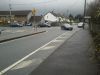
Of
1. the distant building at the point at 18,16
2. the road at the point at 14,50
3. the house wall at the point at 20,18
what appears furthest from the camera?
the house wall at the point at 20,18

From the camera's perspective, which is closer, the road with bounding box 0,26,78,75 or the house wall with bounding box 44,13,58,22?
the road with bounding box 0,26,78,75

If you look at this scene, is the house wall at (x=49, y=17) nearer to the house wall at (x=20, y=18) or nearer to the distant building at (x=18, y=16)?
the distant building at (x=18, y=16)

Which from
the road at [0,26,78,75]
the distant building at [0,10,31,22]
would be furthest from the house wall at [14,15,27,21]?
the road at [0,26,78,75]

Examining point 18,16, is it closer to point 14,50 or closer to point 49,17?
point 49,17

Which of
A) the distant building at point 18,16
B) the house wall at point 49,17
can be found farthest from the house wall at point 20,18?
the house wall at point 49,17

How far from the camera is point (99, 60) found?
36.0 feet

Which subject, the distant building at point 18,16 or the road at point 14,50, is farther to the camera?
the distant building at point 18,16

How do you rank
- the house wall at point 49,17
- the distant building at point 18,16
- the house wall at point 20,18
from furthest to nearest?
the house wall at point 49,17, the house wall at point 20,18, the distant building at point 18,16

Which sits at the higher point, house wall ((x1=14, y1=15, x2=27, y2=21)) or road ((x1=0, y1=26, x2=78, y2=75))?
house wall ((x1=14, y1=15, x2=27, y2=21))

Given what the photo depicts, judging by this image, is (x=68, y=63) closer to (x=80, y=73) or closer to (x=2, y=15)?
(x=80, y=73)

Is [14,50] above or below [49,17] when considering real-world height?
below

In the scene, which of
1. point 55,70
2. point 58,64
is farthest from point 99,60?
point 55,70

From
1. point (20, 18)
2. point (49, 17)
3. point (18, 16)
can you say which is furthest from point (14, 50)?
point (49, 17)

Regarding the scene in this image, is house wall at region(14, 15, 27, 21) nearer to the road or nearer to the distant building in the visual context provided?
the distant building
